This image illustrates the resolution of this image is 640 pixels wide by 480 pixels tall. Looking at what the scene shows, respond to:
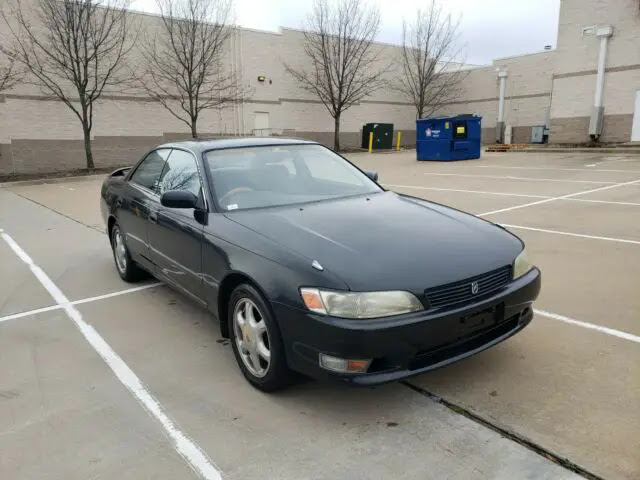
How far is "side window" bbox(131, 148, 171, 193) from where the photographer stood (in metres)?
4.63

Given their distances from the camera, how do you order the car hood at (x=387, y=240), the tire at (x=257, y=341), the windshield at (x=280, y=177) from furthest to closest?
the windshield at (x=280, y=177)
the tire at (x=257, y=341)
the car hood at (x=387, y=240)

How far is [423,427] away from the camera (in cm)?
262

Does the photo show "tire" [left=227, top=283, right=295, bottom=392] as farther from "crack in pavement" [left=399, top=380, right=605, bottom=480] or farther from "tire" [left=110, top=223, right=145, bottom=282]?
"tire" [left=110, top=223, right=145, bottom=282]

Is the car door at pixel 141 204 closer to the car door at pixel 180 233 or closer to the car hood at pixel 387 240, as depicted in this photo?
the car door at pixel 180 233

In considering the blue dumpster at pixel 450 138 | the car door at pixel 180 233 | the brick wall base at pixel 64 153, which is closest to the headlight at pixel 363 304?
the car door at pixel 180 233

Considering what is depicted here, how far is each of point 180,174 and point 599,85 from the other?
70.3 feet

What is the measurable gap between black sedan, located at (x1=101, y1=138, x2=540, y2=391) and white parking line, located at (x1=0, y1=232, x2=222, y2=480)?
547 millimetres

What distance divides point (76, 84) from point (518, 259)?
20.4 meters

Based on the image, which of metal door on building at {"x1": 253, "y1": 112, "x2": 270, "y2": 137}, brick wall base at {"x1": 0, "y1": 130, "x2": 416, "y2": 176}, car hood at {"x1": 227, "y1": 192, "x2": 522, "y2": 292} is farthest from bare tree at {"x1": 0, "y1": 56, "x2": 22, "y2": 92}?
car hood at {"x1": 227, "y1": 192, "x2": 522, "y2": 292}

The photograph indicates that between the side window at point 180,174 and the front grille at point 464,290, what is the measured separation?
6.37 ft

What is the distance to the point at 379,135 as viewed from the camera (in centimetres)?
2953

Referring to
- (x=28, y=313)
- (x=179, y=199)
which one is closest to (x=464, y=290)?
(x=179, y=199)

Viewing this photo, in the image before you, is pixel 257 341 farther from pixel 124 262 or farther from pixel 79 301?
pixel 124 262

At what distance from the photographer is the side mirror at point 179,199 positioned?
3.49 metres
